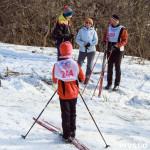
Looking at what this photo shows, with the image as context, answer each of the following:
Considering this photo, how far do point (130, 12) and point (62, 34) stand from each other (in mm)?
9429

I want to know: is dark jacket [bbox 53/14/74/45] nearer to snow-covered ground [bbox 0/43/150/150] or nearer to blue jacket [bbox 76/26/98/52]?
blue jacket [bbox 76/26/98/52]

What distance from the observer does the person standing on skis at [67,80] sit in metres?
3.33

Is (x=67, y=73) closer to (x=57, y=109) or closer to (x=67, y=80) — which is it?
(x=67, y=80)

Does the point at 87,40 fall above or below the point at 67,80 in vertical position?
above

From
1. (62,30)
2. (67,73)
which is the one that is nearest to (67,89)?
(67,73)

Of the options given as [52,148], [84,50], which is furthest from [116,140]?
[84,50]

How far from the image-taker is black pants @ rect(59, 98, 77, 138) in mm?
3420

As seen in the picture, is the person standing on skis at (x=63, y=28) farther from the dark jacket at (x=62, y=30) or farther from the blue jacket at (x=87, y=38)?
the blue jacket at (x=87, y=38)

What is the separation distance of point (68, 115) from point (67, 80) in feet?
1.80

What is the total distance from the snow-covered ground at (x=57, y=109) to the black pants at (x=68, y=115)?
25 centimetres

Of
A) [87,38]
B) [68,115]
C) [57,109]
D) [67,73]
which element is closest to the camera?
[67,73]

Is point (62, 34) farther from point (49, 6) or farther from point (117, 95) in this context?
point (49, 6)

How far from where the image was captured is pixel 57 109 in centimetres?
510

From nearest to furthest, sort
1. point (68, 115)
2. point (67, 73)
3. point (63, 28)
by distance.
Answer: point (67, 73), point (68, 115), point (63, 28)
